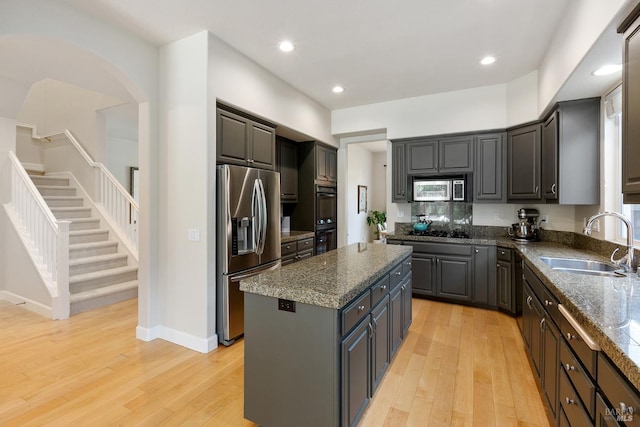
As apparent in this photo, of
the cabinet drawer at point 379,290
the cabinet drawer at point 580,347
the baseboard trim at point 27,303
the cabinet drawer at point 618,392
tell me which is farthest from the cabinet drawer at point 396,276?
the baseboard trim at point 27,303

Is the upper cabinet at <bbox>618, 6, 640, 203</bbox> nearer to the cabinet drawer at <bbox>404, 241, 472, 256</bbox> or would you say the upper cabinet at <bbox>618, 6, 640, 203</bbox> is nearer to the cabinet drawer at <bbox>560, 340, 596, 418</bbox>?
the cabinet drawer at <bbox>560, 340, 596, 418</bbox>

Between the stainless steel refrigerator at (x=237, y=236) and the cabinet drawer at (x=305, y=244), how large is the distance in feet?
3.26

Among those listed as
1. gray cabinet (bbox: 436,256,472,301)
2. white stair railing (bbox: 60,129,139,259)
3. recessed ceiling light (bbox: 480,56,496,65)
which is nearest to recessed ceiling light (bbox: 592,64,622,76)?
recessed ceiling light (bbox: 480,56,496,65)

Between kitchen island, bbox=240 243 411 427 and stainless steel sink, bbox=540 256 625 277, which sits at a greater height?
stainless steel sink, bbox=540 256 625 277

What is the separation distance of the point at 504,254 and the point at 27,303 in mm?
5988

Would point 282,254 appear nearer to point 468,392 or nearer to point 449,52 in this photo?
point 468,392

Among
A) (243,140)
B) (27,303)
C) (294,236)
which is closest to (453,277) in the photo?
(294,236)

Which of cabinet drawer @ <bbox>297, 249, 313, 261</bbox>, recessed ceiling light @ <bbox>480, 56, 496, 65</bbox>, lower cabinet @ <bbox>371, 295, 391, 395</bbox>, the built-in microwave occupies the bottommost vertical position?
lower cabinet @ <bbox>371, 295, 391, 395</bbox>

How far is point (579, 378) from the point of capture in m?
1.35

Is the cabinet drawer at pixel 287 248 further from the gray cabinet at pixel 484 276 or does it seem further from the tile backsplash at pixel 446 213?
the gray cabinet at pixel 484 276

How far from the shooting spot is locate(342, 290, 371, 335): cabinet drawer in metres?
1.60

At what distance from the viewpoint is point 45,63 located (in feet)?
10.3

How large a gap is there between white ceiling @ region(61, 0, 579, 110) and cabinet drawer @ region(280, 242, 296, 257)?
83.0 inches

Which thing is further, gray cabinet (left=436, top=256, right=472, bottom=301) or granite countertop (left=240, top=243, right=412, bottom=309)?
gray cabinet (left=436, top=256, right=472, bottom=301)
